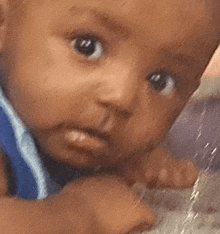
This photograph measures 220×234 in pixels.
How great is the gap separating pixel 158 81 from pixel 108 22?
0.05 metres

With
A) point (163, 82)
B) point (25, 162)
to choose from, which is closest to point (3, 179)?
point (25, 162)

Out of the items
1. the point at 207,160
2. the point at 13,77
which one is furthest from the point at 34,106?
the point at 207,160

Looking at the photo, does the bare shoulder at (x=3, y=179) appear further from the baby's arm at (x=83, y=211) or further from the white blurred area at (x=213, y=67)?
the white blurred area at (x=213, y=67)

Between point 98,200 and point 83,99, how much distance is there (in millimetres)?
65

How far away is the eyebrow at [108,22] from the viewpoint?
0.69 feet

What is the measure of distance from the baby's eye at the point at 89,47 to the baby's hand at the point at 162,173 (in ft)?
0.27

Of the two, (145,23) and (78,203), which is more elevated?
(145,23)

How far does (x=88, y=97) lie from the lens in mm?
217

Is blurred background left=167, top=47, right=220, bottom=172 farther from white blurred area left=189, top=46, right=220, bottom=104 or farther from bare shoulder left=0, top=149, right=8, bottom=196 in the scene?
bare shoulder left=0, top=149, right=8, bottom=196

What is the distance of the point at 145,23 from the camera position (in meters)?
0.21

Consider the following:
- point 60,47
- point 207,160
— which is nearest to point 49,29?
point 60,47

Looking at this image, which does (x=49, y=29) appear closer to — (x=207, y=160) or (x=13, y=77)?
(x=13, y=77)

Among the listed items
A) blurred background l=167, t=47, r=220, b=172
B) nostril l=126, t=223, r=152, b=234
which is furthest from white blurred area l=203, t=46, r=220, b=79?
nostril l=126, t=223, r=152, b=234

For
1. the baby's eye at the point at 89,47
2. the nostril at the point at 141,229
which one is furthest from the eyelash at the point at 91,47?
the nostril at the point at 141,229
